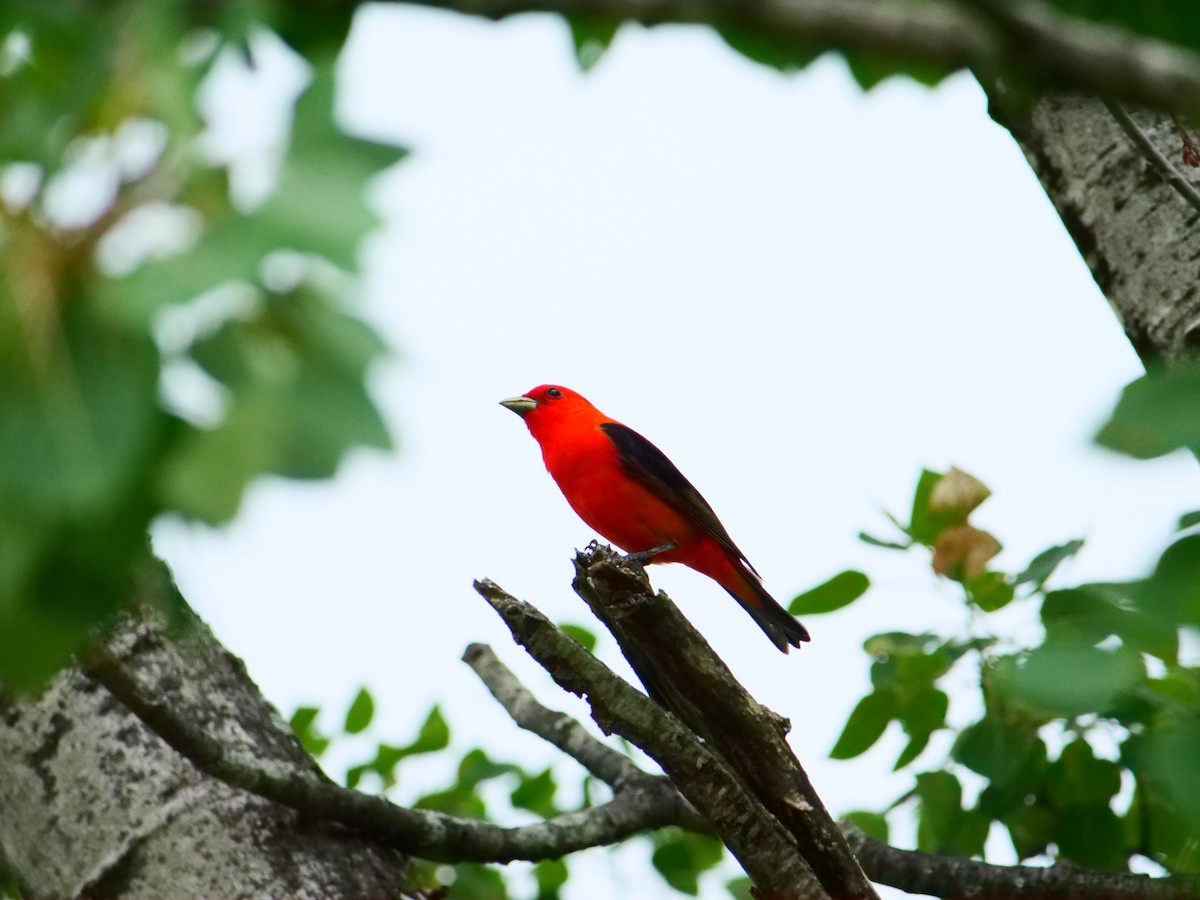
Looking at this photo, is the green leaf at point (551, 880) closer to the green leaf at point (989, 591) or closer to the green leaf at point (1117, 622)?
the green leaf at point (989, 591)

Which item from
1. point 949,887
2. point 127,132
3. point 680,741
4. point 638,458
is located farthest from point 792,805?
point 638,458

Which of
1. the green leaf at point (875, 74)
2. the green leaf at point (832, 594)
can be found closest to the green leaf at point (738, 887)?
the green leaf at point (832, 594)

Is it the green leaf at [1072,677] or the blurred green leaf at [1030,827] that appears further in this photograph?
the blurred green leaf at [1030,827]

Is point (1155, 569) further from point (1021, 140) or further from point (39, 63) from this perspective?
point (1021, 140)

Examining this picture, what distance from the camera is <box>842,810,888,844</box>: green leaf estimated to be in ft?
15.4

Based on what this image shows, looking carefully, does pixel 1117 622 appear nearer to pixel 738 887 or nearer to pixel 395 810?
pixel 395 810

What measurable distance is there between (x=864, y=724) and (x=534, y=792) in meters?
1.91

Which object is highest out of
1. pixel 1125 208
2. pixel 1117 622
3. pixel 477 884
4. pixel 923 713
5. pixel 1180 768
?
pixel 1125 208

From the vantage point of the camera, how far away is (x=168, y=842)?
3619mm

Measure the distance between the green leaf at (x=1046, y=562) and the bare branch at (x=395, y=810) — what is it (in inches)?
56.0

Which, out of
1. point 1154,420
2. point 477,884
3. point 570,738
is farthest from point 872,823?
point 1154,420

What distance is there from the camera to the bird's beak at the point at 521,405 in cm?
770

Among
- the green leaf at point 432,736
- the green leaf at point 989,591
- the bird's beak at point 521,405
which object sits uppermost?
the bird's beak at point 521,405

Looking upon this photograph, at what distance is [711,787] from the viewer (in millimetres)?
3129
